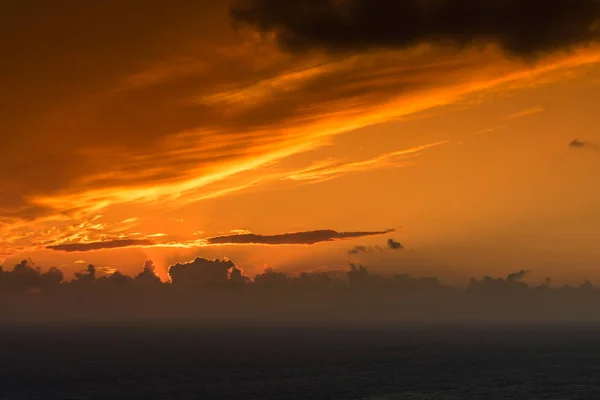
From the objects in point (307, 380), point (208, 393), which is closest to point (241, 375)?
point (307, 380)

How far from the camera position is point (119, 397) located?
130375 millimetres

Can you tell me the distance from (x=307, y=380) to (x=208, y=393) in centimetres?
3206

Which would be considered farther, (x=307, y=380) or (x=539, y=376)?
(x=539, y=376)

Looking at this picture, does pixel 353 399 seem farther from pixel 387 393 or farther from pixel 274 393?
pixel 274 393

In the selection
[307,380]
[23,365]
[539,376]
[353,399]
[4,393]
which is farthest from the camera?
[23,365]

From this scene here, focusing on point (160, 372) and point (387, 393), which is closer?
point (387, 393)

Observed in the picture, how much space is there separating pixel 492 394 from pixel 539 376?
40.6m

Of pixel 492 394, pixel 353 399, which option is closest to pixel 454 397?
pixel 492 394

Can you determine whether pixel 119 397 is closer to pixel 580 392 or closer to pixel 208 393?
pixel 208 393

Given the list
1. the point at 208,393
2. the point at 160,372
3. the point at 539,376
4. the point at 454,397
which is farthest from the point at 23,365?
the point at 539,376

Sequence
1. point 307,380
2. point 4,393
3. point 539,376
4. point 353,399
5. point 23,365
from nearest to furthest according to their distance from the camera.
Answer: point 353,399 → point 4,393 → point 307,380 → point 539,376 → point 23,365

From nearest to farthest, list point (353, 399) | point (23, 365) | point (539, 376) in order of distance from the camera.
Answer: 1. point (353, 399)
2. point (539, 376)
3. point (23, 365)

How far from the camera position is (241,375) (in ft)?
554

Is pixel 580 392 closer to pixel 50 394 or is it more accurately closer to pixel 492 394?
pixel 492 394
